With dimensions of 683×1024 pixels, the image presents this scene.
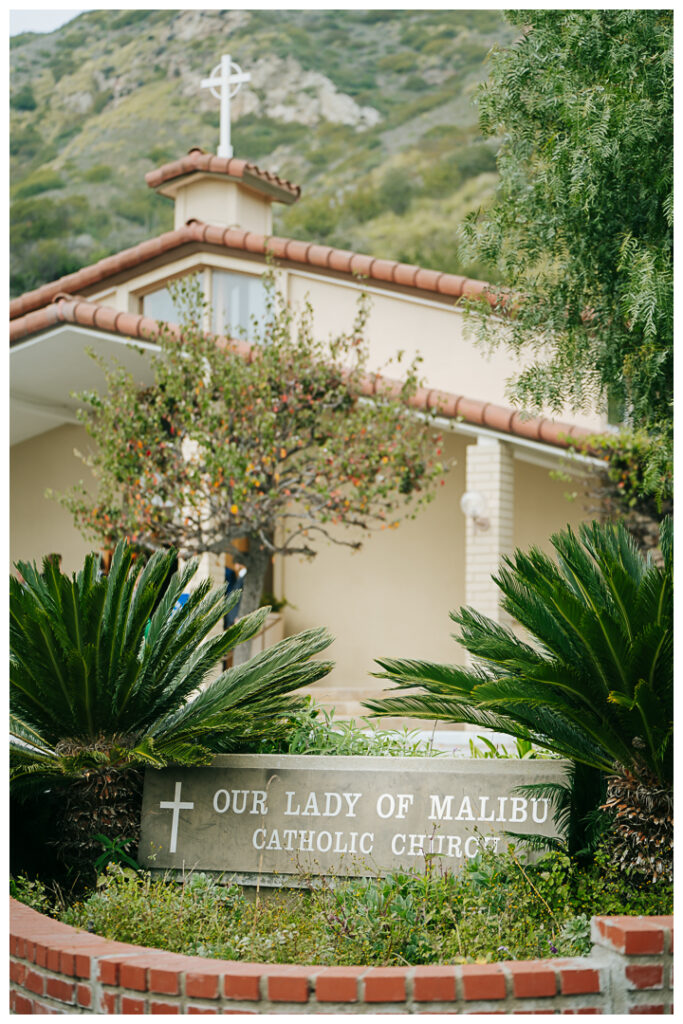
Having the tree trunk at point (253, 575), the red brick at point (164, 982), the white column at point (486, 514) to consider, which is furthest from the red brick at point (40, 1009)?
the white column at point (486, 514)

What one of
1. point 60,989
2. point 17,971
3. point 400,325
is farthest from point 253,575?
point 60,989

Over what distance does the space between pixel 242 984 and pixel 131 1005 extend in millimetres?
465

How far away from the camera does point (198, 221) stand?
50.2 ft

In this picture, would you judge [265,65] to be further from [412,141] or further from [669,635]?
[669,635]

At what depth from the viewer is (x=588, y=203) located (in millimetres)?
6902

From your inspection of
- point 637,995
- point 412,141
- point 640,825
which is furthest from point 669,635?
point 412,141

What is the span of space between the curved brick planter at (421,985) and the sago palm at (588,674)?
2.50 ft

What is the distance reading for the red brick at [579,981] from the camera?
3.71 meters

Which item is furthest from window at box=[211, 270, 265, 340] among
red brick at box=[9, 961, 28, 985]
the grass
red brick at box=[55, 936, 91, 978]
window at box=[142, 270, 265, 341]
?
red brick at box=[55, 936, 91, 978]

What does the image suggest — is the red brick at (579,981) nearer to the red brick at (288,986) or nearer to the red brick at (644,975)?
the red brick at (644,975)

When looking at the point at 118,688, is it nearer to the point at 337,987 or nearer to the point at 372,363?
Answer: the point at 337,987

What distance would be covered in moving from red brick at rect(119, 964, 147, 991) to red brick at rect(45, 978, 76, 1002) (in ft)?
0.86

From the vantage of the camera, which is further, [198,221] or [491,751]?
[198,221]

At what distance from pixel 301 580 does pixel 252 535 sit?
4387 mm
